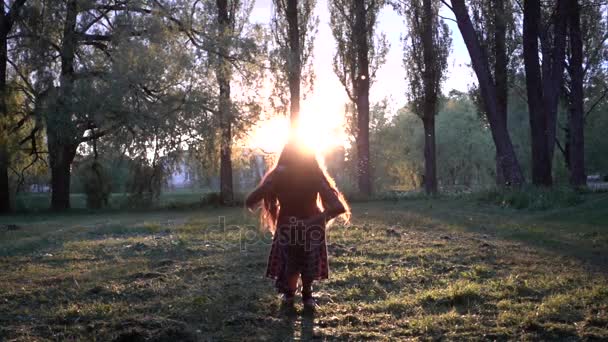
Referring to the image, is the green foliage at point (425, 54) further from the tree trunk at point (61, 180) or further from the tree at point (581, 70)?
the tree trunk at point (61, 180)

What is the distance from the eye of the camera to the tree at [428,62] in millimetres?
32375

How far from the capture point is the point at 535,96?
21078mm

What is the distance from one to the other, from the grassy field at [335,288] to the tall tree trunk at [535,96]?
8.46 metres

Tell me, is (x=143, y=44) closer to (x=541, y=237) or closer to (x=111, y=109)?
(x=111, y=109)

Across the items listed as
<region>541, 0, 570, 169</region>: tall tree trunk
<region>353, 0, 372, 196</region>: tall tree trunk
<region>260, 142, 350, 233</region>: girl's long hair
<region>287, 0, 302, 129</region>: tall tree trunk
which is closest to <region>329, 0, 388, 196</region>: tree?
<region>353, 0, 372, 196</region>: tall tree trunk

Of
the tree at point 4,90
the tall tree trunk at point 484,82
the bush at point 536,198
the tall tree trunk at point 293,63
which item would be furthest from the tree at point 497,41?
the tree at point 4,90

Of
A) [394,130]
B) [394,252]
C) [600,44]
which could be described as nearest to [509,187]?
[394,252]

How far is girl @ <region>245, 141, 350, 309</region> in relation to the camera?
6.02m

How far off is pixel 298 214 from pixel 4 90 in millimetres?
23023

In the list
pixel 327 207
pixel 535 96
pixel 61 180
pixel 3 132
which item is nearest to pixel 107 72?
pixel 3 132

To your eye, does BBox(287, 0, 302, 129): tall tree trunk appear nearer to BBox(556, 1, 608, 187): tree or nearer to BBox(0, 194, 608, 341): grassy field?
BBox(556, 1, 608, 187): tree

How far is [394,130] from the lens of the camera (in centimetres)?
5672

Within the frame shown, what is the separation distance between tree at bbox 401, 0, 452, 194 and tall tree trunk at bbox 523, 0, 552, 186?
37.6 ft

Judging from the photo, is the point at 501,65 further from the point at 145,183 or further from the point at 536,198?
the point at 145,183
